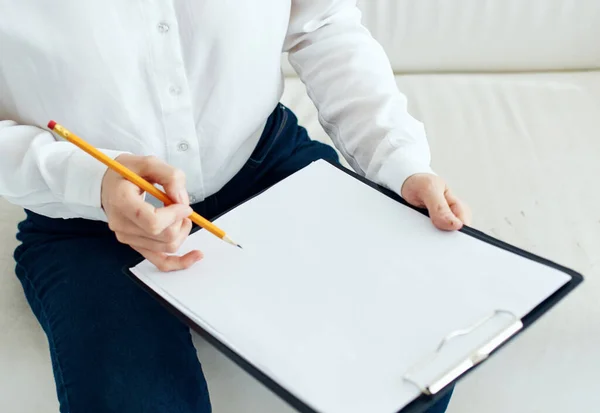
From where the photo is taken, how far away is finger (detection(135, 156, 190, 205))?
50cm

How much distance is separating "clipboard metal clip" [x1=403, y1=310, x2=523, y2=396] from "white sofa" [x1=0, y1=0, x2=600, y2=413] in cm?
26

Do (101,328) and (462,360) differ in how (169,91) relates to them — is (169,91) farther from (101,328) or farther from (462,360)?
(462,360)

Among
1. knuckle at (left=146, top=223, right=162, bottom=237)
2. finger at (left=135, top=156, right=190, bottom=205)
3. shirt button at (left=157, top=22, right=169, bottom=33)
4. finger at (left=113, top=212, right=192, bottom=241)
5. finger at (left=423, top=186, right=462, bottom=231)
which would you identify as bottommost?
finger at (left=423, top=186, right=462, bottom=231)

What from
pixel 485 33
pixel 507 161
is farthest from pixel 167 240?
pixel 485 33

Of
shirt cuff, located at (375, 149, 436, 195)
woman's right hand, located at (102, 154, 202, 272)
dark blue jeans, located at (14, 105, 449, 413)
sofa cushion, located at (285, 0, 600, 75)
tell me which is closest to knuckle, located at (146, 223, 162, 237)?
woman's right hand, located at (102, 154, 202, 272)

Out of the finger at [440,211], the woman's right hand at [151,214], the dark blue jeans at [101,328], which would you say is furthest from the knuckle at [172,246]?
the finger at [440,211]

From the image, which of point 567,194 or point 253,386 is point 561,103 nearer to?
point 567,194

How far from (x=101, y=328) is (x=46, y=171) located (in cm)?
15

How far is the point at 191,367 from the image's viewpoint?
60 cm

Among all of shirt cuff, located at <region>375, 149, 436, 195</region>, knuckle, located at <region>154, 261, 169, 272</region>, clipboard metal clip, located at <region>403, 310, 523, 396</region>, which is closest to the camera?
clipboard metal clip, located at <region>403, 310, 523, 396</region>

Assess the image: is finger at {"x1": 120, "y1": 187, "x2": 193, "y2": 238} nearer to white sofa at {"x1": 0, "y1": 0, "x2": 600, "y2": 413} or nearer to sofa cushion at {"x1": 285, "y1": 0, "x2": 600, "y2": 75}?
white sofa at {"x1": 0, "y1": 0, "x2": 600, "y2": 413}

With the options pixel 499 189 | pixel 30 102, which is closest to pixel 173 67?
pixel 30 102

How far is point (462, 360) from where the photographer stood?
43 centimetres

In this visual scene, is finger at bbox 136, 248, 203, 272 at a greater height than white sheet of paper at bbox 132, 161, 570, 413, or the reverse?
finger at bbox 136, 248, 203, 272
